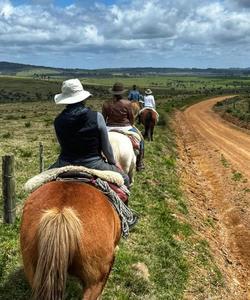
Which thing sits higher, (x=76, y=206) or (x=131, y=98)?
(x=76, y=206)

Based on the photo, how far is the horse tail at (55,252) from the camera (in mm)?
5184

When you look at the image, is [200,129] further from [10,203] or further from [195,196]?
[10,203]

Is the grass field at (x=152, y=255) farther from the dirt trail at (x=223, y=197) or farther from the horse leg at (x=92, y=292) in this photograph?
the horse leg at (x=92, y=292)

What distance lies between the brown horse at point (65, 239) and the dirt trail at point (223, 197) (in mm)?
3458

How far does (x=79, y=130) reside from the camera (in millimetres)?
7070

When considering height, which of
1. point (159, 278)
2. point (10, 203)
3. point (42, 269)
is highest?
point (42, 269)

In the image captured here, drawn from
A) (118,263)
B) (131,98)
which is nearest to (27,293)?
(118,263)

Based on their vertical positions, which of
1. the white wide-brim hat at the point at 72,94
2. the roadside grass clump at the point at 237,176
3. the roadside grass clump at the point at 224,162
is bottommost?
the roadside grass clump at the point at 224,162

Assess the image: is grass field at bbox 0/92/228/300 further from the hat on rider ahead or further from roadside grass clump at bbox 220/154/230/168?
roadside grass clump at bbox 220/154/230/168

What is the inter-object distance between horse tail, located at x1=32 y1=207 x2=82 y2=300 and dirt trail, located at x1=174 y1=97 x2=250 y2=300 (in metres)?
3.98

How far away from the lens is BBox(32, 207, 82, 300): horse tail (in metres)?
5.18

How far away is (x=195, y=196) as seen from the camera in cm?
1656

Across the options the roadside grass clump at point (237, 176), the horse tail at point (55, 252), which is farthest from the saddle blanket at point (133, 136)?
the roadside grass clump at point (237, 176)

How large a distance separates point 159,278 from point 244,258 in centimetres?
310
